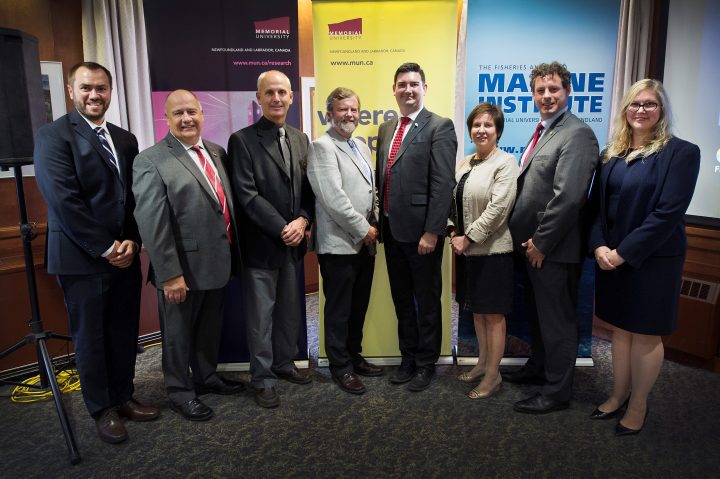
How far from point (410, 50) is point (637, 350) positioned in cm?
215

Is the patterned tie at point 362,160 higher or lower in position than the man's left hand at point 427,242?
higher

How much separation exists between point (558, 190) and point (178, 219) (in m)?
1.92

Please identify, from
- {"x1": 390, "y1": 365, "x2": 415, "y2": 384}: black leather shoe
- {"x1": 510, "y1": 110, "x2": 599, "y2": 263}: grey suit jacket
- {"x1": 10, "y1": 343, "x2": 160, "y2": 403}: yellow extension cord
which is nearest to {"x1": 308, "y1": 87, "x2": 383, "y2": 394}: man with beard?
{"x1": 390, "y1": 365, "x2": 415, "y2": 384}: black leather shoe

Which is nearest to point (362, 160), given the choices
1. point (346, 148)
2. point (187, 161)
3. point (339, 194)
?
point (346, 148)

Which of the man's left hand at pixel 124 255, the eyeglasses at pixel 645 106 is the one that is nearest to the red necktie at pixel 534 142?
the eyeglasses at pixel 645 106

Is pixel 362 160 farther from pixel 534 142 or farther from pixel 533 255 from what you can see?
pixel 533 255

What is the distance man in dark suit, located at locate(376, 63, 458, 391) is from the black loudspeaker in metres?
1.89

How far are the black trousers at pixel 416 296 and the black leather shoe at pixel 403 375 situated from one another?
1.1 inches

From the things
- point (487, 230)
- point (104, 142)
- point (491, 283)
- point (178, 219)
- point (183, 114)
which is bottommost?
point (491, 283)

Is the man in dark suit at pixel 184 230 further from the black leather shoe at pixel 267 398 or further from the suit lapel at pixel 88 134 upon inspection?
the black leather shoe at pixel 267 398

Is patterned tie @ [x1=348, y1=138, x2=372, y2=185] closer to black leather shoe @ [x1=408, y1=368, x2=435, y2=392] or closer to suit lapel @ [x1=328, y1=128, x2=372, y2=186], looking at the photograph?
suit lapel @ [x1=328, y1=128, x2=372, y2=186]

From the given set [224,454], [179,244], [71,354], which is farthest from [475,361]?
[71,354]

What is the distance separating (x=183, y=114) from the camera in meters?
2.60

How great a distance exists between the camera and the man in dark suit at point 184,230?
98.3 inches
